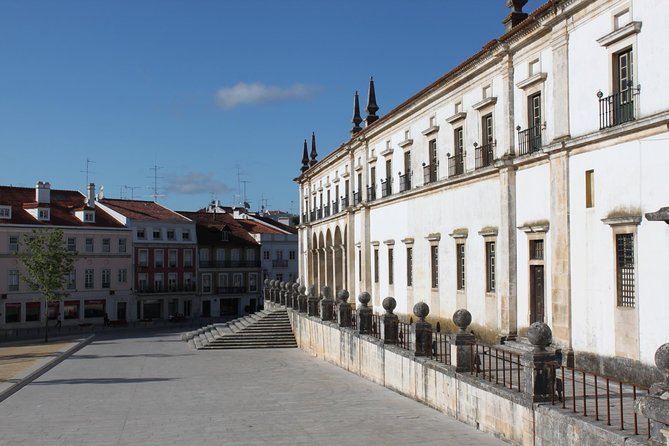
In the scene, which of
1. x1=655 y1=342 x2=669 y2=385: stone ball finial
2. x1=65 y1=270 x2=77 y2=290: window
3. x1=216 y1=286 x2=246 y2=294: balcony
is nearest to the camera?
x1=655 y1=342 x2=669 y2=385: stone ball finial

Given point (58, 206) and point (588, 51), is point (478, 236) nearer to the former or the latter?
point (588, 51)

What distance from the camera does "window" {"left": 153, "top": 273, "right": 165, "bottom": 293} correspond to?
2373 inches

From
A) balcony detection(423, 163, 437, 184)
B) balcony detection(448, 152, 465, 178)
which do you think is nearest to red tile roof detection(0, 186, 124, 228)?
balcony detection(423, 163, 437, 184)

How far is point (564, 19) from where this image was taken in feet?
55.4

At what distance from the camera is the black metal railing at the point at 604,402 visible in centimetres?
976

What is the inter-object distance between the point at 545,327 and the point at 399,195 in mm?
18320

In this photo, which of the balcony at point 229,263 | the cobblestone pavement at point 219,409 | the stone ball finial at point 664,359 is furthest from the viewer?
the balcony at point 229,263

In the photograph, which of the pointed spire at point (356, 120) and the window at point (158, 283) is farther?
the window at point (158, 283)

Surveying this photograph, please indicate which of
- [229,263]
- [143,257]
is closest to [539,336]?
[143,257]

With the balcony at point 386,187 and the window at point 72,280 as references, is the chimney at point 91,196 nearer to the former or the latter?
the window at point 72,280

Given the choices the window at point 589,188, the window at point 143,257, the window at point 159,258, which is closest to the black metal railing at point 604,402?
the window at point 589,188

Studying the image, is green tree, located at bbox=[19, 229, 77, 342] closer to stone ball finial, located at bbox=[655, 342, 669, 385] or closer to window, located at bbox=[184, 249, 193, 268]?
window, located at bbox=[184, 249, 193, 268]

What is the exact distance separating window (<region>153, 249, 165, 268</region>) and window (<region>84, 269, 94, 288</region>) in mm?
5646

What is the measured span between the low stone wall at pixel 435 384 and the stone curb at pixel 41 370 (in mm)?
10191
